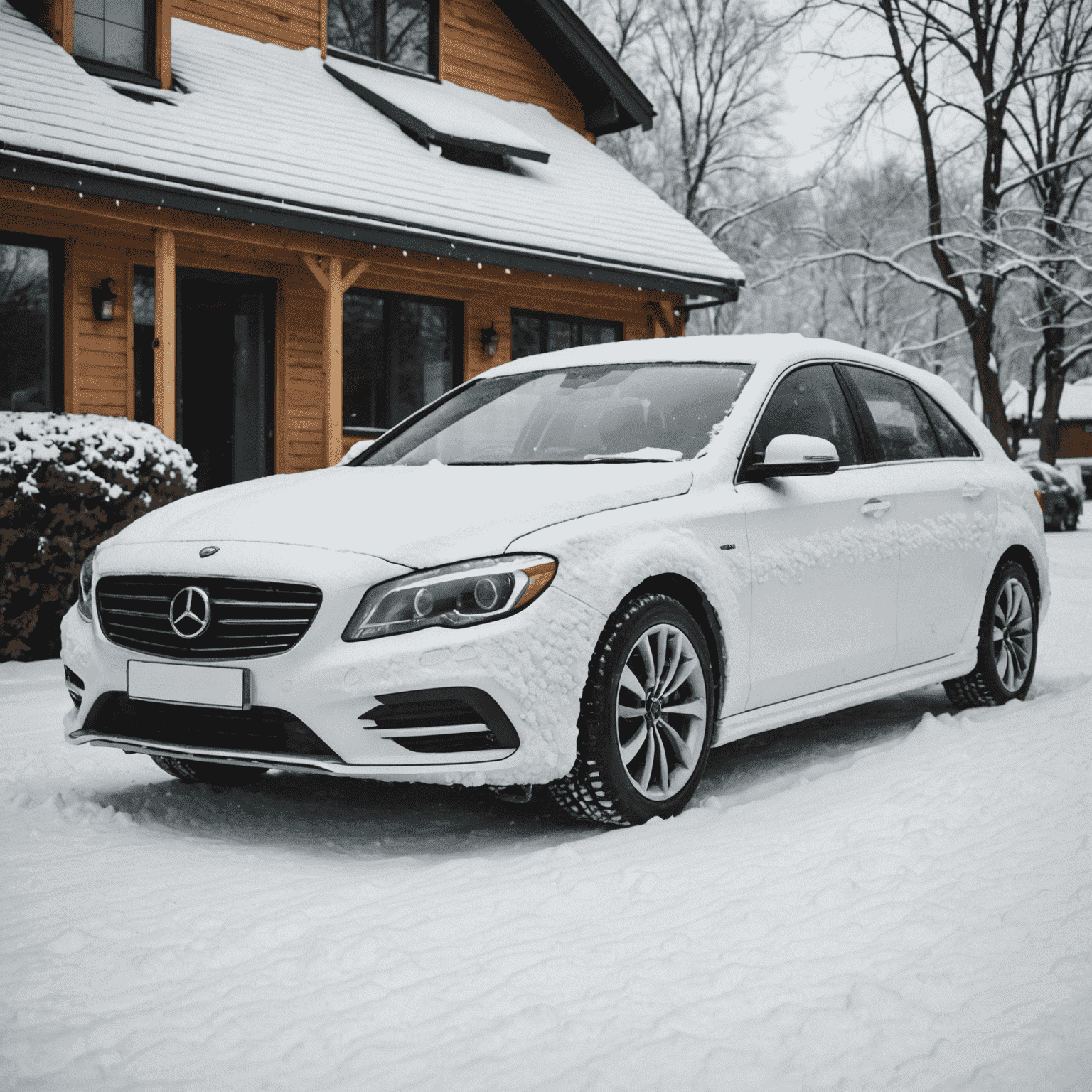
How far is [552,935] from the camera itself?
3471 millimetres

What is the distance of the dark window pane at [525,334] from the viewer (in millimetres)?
17125

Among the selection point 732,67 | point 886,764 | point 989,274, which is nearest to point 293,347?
point 886,764

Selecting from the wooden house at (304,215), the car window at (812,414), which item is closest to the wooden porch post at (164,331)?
the wooden house at (304,215)

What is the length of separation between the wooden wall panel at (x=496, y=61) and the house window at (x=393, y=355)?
3701 mm

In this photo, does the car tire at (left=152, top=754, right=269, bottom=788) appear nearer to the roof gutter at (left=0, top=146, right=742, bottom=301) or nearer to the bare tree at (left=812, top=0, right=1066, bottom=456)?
the roof gutter at (left=0, top=146, right=742, bottom=301)

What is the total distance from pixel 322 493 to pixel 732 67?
36.7m

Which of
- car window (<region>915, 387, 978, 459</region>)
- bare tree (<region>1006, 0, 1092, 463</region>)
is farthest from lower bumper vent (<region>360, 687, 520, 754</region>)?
bare tree (<region>1006, 0, 1092, 463</region>)

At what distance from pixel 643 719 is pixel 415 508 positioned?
3.35ft

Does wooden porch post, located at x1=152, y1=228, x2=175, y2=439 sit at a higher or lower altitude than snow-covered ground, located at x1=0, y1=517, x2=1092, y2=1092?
higher

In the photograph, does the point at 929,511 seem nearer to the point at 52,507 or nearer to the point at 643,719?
the point at 643,719

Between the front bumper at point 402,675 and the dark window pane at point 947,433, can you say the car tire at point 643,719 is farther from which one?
the dark window pane at point 947,433

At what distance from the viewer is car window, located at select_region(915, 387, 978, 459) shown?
21.3ft

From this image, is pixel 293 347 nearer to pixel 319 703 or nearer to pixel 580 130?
pixel 580 130

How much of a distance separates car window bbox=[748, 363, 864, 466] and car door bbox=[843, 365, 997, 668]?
0.51 ft
